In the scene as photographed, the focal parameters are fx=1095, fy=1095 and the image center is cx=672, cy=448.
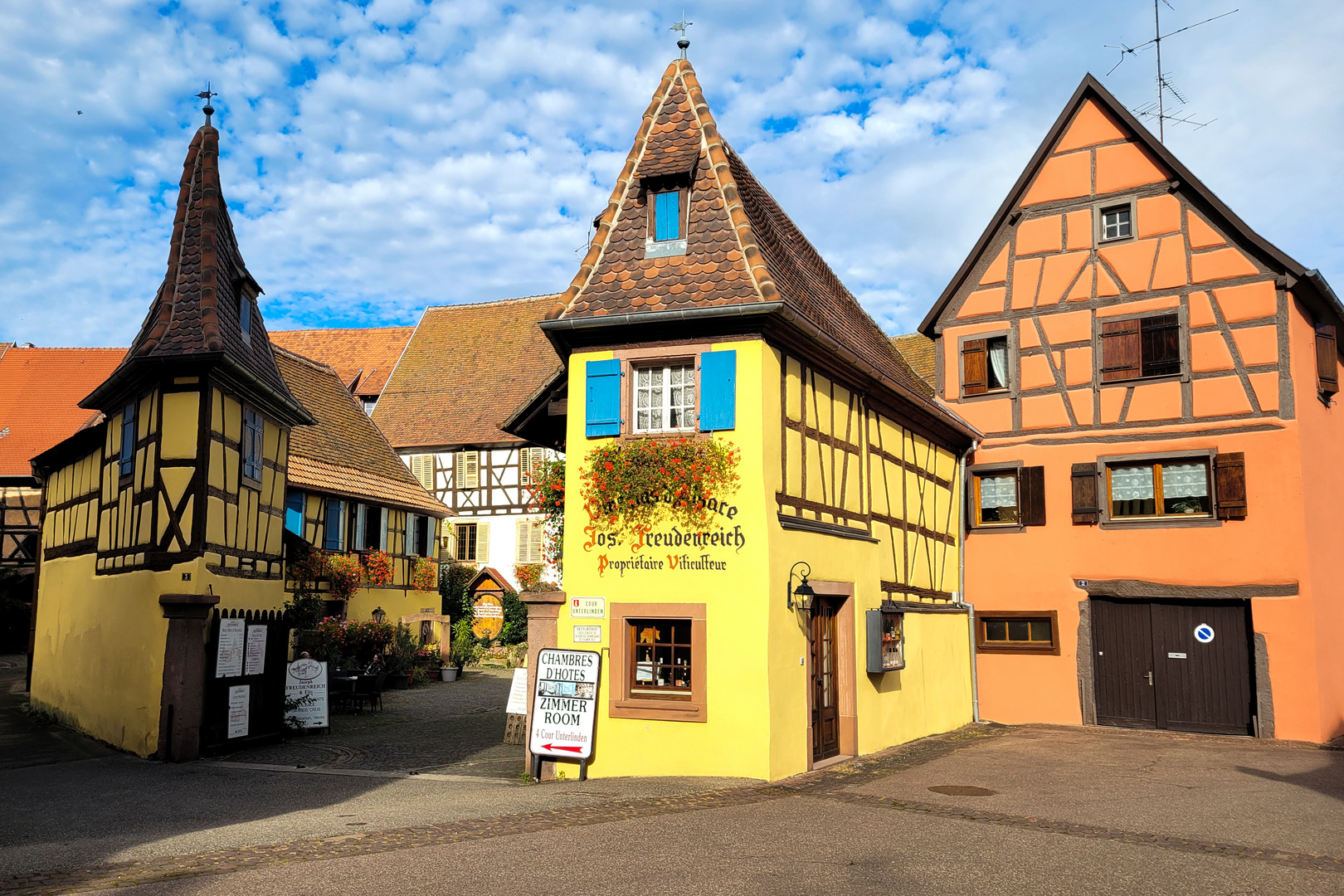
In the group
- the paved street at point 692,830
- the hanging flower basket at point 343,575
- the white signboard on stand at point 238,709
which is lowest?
the paved street at point 692,830

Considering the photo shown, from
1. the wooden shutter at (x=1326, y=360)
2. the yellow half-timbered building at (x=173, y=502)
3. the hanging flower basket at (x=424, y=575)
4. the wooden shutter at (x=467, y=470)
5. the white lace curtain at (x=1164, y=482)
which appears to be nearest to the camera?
the yellow half-timbered building at (x=173, y=502)

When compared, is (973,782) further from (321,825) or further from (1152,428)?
(1152,428)

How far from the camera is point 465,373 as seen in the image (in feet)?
135

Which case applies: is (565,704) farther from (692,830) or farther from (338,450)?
(338,450)

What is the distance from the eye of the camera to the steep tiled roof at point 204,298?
15.8 meters

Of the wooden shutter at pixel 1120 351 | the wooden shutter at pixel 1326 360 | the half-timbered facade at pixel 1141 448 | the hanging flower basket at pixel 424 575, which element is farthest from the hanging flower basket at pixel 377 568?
the wooden shutter at pixel 1326 360

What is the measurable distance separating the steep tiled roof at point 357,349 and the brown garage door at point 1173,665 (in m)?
34.2

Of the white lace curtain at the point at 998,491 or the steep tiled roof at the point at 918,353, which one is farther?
the steep tiled roof at the point at 918,353

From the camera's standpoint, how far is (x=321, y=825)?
32.1 feet

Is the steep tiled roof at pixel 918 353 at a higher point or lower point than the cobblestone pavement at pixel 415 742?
higher

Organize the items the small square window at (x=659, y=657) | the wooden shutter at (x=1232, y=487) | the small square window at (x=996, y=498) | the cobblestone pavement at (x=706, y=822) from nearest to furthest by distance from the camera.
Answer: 1. the cobblestone pavement at (x=706, y=822)
2. the small square window at (x=659, y=657)
3. the wooden shutter at (x=1232, y=487)
4. the small square window at (x=996, y=498)

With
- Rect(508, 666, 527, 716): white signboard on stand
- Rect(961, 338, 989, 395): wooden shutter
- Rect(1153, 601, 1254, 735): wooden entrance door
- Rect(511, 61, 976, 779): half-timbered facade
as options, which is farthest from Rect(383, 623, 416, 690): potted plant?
Rect(1153, 601, 1254, 735): wooden entrance door

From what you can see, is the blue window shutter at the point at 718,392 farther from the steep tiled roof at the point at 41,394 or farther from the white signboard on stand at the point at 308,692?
the steep tiled roof at the point at 41,394

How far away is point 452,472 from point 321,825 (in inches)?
1171
